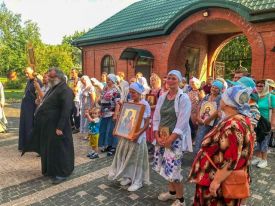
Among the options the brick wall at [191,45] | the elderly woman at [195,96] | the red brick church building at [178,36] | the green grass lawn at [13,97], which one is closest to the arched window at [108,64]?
the red brick church building at [178,36]

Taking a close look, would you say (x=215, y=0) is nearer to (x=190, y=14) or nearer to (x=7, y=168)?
(x=190, y=14)

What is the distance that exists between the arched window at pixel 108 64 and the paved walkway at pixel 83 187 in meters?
10.8

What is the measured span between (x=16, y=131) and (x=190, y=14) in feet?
28.1

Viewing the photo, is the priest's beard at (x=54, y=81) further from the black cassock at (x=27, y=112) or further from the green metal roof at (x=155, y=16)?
the green metal roof at (x=155, y=16)

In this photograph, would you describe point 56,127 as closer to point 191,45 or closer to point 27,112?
point 27,112

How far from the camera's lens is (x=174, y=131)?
3.63 metres

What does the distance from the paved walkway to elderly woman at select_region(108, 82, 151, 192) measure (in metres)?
0.18

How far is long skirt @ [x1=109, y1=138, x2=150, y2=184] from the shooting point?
457cm

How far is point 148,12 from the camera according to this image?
16.1 meters

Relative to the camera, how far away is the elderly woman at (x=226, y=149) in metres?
2.40

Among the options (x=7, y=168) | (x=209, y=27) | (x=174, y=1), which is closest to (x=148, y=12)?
(x=174, y=1)

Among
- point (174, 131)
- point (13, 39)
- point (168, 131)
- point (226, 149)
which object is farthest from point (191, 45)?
point (13, 39)

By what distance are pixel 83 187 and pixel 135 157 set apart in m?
1.08

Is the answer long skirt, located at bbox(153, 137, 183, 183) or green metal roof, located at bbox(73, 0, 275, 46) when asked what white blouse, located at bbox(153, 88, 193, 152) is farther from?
green metal roof, located at bbox(73, 0, 275, 46)
